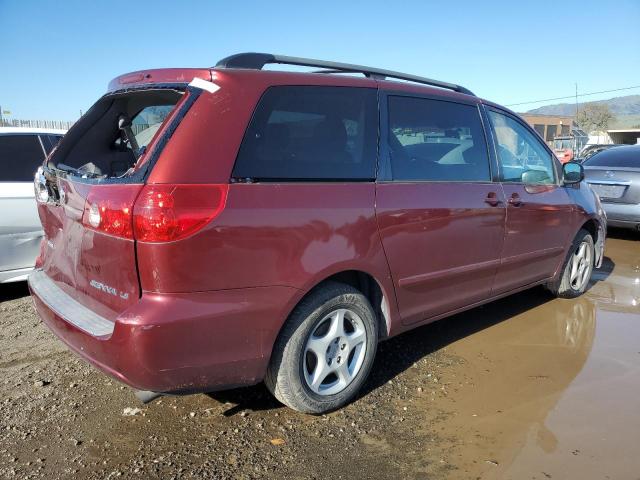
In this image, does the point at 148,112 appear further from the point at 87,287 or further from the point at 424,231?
the point at 424,231

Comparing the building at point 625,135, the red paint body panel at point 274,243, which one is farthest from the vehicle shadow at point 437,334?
the building at point 625,135

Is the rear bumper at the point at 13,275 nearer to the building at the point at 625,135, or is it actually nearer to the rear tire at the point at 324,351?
the rear tire at the point at 324,351

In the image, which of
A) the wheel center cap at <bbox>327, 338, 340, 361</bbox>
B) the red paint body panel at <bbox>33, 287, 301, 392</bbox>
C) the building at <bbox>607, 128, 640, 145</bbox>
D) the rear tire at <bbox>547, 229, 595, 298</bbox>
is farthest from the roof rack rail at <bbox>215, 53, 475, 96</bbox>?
the building at <bbox>607, 128, 640, 145</bbox>

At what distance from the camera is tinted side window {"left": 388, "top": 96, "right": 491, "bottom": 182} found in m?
3.12

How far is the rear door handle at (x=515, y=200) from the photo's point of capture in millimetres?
3834

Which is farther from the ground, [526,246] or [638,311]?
[526,246]

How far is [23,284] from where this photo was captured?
18.1 feet

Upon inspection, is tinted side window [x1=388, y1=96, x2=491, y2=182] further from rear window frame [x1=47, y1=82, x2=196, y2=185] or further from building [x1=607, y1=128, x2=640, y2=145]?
building [x1=607, y1=128, x2=640, y2=145]

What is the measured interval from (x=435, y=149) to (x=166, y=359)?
7.07 feet

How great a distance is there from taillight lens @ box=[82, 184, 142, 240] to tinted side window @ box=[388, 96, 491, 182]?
1.49 m

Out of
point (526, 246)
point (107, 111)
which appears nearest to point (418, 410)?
point (526, 246)

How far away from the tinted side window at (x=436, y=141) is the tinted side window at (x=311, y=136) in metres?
0.21

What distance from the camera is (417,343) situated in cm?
389

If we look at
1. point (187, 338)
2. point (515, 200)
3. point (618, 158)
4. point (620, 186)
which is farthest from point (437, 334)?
point (618, 158)
